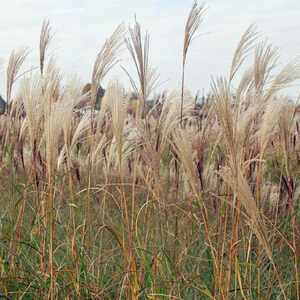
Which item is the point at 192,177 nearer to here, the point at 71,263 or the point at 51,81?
the point at 51,81

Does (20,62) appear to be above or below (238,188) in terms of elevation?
above

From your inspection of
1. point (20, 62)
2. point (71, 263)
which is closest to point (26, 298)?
point (71, 263)

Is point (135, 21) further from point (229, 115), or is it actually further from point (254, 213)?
point (254, 213)

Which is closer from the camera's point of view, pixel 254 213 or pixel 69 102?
pixel 254 213

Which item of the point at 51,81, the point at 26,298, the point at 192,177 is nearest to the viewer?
the point at 192,177

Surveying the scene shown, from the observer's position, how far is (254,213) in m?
1.23

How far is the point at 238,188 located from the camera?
4.10ft

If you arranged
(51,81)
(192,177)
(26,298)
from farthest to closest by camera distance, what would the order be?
(26,298) < (51,81) < (192,177)

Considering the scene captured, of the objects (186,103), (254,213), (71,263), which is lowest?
(71,263)

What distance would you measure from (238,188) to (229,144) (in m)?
0.14

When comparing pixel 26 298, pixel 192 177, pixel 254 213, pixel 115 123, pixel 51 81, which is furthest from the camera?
pixel 26 298

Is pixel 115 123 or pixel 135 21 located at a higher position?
pixel 135 21

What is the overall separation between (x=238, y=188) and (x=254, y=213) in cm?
8

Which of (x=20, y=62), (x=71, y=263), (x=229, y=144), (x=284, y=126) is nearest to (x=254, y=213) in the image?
(x=229, y=144)
